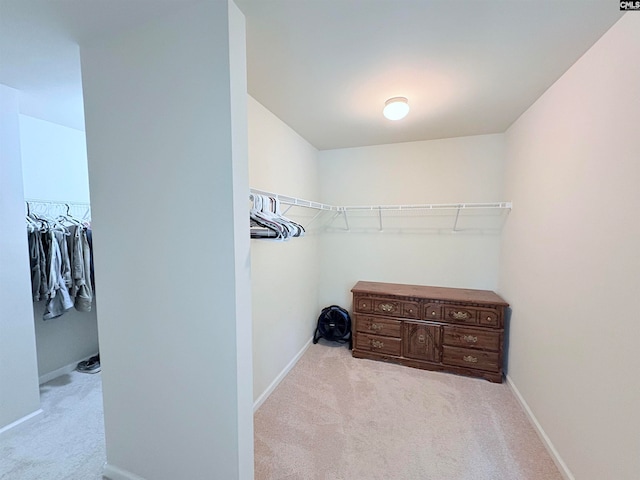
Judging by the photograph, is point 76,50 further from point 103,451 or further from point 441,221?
point 441,221

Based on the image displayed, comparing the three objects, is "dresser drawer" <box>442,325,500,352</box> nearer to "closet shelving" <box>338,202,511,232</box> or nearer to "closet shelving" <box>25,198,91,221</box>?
"closet shelving" <box>338,202,511,232</box>

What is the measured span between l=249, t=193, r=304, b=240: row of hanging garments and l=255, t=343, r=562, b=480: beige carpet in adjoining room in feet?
4.56

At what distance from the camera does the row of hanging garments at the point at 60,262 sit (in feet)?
7.32

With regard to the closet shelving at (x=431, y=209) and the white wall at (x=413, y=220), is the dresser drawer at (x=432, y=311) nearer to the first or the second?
the white wall at (x=413, y=220)

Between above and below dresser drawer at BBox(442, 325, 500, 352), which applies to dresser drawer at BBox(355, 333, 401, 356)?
below

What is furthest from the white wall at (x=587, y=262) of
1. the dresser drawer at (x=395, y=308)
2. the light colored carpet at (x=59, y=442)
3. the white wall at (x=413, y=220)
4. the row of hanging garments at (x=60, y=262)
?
the row of hanging garments at (x=60, y=262)

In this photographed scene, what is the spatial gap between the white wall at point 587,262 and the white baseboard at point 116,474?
94.5 inches

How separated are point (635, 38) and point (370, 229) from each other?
7.95 ft

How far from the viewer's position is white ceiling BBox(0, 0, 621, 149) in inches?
46.9

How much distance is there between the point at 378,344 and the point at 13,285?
3.05m

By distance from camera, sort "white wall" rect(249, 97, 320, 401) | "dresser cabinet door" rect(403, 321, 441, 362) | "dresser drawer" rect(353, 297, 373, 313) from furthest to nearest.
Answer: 1. "dresser drawer" rect(353, 297, 373, 313)
2. "dresser cabinet door" rect(403, 321, 441, 362)
3. "white wall" rect(249, 97, 320, 401)

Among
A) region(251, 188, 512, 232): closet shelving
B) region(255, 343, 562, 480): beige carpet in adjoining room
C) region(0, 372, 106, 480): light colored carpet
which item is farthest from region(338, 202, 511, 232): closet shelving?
region(0, 372, 106, 480): light colored carpet

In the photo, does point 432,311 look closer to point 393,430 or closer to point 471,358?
point 471,358

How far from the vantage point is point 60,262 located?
2.35 meters
